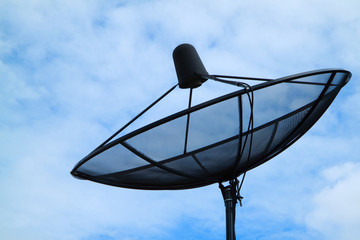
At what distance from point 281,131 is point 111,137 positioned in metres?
2.12

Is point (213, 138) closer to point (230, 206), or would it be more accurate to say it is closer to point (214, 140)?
point (214, 140)

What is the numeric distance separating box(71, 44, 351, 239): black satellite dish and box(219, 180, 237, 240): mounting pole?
0.01m

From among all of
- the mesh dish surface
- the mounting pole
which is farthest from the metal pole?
the mesh dish surface

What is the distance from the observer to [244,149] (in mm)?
5703

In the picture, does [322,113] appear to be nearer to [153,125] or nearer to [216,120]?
[216,120]

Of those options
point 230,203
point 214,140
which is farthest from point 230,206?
point 214,140

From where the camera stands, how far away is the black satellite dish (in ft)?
A: 16.2

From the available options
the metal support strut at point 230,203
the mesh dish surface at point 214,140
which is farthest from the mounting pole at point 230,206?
the mesh dish surface at point 214,140

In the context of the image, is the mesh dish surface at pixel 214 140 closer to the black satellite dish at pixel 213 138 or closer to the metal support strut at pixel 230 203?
the black satellite dish at pixel 213 138

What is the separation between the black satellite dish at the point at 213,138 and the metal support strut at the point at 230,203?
0.01 m

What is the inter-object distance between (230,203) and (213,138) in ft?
3.11

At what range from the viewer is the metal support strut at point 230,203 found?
496 cm

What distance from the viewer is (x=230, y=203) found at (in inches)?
201

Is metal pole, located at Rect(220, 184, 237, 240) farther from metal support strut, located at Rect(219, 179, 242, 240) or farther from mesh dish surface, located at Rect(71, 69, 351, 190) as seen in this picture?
mesh dish surface, located at Rect(71, 69, 351, 190)
